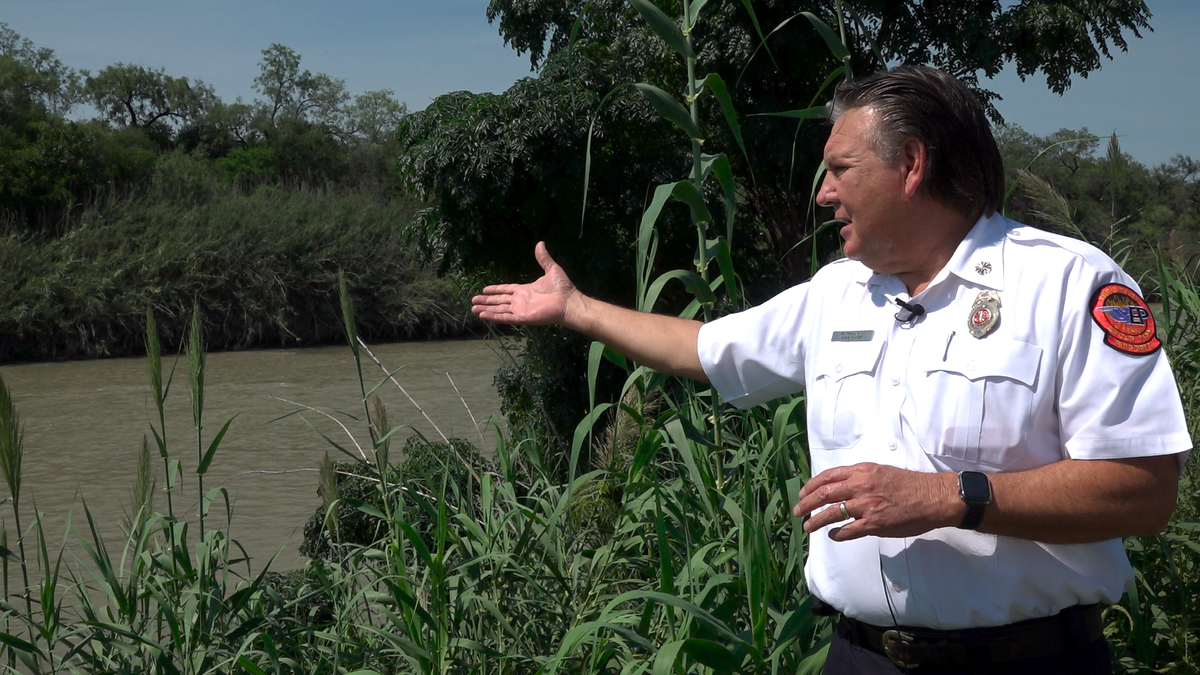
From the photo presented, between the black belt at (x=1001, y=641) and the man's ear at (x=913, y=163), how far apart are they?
22.7 inches

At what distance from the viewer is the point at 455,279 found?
1138 cm

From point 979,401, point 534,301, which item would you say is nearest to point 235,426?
point 534,301

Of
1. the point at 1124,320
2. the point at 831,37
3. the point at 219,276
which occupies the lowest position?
the point at 1124,320

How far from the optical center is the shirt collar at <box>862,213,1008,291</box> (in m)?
1.36

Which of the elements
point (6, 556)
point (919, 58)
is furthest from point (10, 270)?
point (6, 556)

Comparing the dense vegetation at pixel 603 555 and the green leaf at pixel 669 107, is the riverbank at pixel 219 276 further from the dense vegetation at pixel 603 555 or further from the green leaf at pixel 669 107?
the green leaf at pixel 669 107

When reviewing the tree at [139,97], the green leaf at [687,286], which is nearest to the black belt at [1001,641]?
the green leaf at [687,286]

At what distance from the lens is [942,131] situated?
1.41 m

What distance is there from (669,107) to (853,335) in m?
0.63

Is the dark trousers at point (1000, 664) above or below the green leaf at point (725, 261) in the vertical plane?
below

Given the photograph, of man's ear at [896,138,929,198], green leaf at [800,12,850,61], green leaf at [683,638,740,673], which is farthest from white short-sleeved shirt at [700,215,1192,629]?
green leaf at [800,12,850,61]

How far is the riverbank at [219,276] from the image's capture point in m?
21.0

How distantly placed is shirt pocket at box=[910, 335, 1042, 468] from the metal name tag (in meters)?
0.12

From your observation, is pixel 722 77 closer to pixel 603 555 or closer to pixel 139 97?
pixel 603 555
